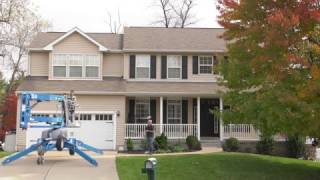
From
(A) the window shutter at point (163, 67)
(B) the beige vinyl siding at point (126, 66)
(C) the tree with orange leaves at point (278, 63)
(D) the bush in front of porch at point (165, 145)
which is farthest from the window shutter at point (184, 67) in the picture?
(C) the tree with orange leaves at point (278, 63)

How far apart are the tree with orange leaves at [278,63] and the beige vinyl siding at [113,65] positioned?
16.4 metres

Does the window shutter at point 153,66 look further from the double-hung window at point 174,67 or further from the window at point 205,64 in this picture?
the window at point 205,64

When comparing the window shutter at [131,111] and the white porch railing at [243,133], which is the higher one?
the window shutter at [131,111]

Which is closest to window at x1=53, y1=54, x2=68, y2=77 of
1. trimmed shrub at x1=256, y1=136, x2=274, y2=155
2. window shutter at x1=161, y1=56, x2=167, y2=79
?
window shutter at x1=161, y1=56, x2=167, y2=79

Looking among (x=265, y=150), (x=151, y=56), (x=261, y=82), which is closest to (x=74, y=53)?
(x=151, y=56)

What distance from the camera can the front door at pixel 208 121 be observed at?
35.0 metres

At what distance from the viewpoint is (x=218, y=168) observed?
18.7m

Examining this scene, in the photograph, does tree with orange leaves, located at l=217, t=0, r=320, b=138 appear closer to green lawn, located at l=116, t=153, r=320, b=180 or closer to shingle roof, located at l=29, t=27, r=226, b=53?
green lawn, located at l=116, t=153, r=320, b=180

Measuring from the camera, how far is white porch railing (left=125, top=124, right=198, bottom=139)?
1286 inches

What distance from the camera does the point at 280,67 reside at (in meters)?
16.5

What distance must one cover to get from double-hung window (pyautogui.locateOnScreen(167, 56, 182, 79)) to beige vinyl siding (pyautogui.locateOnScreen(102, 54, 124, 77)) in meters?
3.00

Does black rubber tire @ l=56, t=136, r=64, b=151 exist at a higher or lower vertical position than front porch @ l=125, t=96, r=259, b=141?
lower

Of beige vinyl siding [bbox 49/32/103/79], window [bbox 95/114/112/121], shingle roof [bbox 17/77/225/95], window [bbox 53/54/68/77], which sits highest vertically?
beige vinyl siding [bbox 49/32/103/79]

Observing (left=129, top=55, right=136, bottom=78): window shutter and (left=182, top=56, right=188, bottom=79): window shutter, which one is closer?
(left=129, top=55, right=136, bottom=78): window shutter
